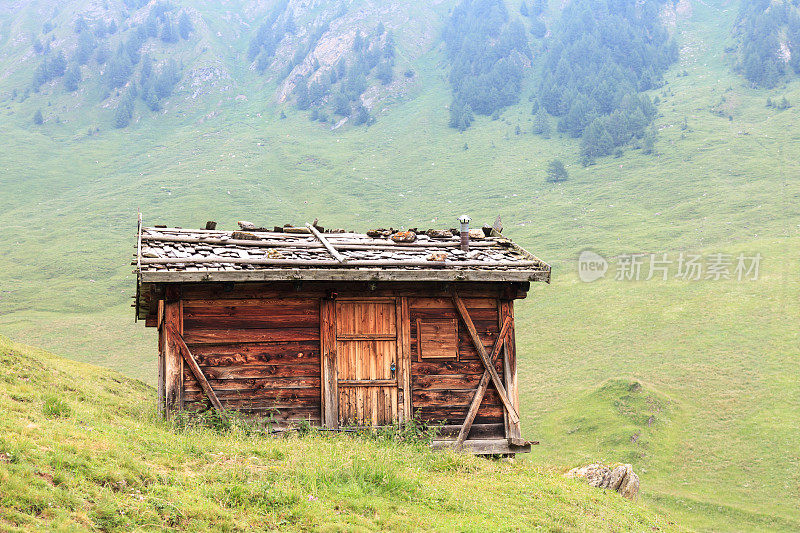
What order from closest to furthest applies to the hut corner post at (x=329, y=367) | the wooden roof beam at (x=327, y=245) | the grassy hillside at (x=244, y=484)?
the grassy hillside at (x=244, y=484), the hut corner post at (x=329, y=367), the wooden roof beam at (x=327, y=245)

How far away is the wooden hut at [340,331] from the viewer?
13.3 m

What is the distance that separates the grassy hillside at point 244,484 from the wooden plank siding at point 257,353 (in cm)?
118

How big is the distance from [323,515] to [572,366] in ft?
139

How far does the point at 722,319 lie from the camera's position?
51719 mm

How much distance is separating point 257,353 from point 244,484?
4.86 metres

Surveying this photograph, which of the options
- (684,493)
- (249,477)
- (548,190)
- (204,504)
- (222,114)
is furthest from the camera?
(222,114)

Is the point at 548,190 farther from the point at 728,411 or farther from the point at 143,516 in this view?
the point at 143,516

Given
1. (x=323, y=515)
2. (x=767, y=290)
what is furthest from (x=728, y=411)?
(x=323, y=515)
